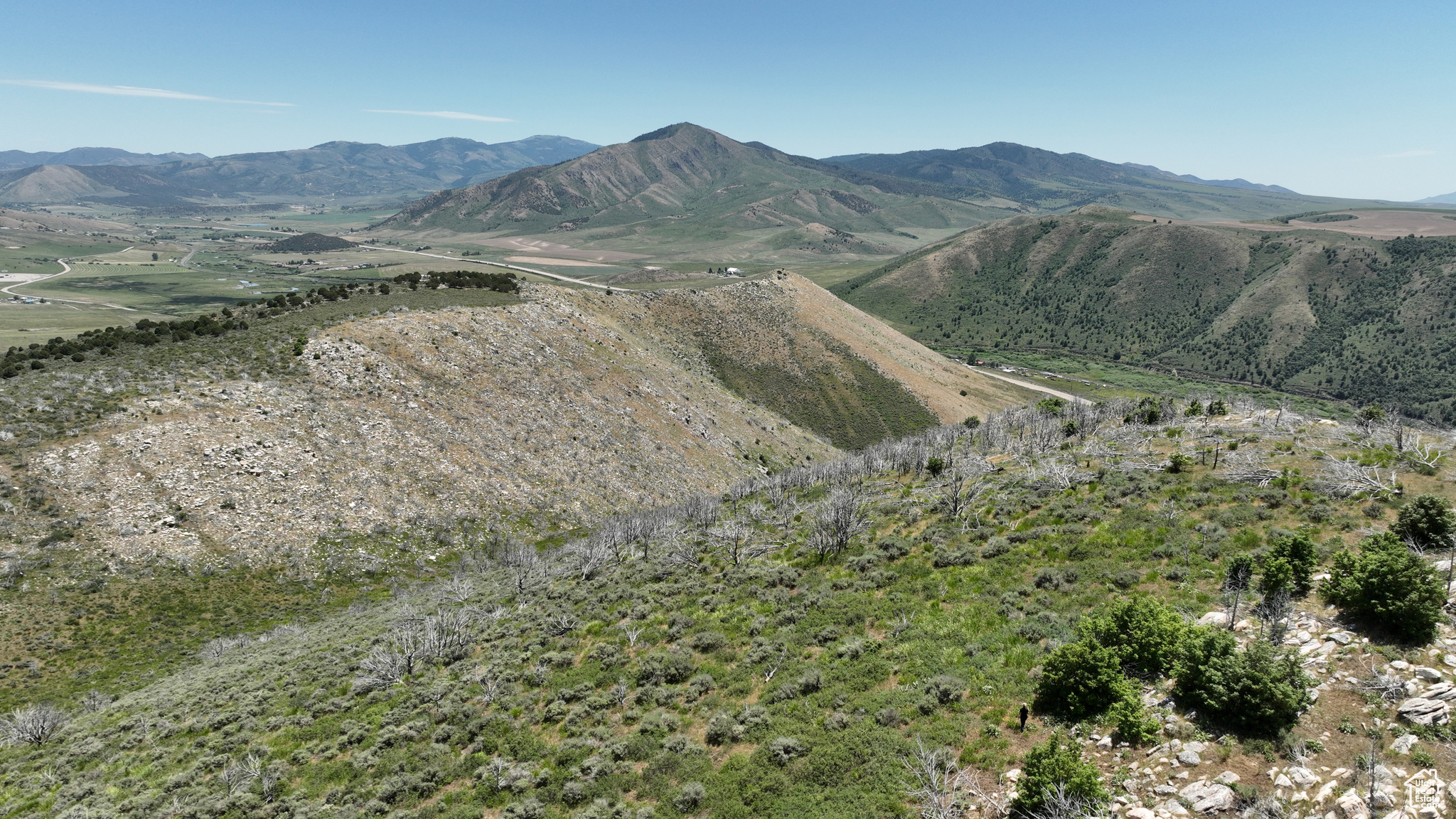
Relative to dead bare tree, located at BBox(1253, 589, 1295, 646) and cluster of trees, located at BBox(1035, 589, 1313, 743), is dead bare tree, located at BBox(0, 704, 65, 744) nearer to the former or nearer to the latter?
cluster of trees, located at BBox(1035, 589, 1313, 743)

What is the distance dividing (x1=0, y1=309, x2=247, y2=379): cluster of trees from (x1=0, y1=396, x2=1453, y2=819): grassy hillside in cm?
3127

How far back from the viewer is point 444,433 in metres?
60.3

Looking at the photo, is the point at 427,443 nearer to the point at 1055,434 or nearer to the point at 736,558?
the point at 736,558

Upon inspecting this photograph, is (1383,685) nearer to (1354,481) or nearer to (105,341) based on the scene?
(1354,481)

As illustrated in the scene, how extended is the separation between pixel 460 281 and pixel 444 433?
45581 mm

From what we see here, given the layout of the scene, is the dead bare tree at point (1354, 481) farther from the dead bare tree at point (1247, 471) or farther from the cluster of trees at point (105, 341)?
the cluster of trees at point (105, 341)

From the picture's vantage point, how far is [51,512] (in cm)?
3984

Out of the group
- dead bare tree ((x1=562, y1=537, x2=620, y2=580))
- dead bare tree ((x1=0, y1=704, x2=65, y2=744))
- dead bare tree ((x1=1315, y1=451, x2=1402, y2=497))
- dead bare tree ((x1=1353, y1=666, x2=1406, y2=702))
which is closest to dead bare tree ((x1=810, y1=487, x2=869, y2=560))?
dead bare tree ((x1=562, y1=537, x2=620, y2=580))

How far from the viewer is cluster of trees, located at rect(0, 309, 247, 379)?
182 ft

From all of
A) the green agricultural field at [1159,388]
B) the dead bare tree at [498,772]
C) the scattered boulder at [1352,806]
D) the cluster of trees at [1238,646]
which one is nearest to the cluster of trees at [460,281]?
the dead bare tree at [498,772]

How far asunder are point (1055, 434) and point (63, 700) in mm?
72161

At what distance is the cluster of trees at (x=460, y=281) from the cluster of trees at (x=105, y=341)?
2654cm

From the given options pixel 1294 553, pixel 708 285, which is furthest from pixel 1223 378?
pixel 1294 553

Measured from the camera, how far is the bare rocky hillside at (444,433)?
44125mm
